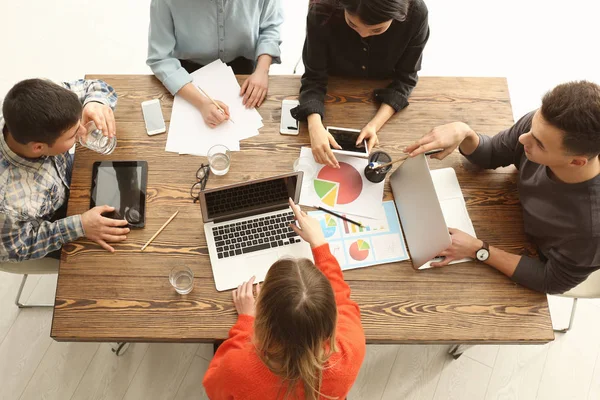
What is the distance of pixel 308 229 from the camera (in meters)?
1.47

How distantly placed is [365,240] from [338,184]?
22 centimetres

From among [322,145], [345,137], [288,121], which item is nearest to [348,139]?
[345,137]

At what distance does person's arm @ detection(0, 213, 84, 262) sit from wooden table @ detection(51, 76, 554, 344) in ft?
0.13

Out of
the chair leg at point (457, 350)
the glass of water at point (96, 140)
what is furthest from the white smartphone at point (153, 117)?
the chair leg at point (457, 350)

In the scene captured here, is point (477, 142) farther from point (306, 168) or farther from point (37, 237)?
point (37, 237)

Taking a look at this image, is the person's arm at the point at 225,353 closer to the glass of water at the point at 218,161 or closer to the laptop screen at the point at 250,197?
the laptop screen at the point at 250,197

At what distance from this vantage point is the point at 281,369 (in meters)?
1.17

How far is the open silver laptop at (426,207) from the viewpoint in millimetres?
1361

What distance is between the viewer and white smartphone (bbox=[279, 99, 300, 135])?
67.4 inches

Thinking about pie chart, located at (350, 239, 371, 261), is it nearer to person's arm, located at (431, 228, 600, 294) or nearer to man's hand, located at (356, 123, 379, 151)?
person's arm, located at (431, 228, 600, 294)

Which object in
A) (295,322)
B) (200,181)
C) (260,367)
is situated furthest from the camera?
(200,181)

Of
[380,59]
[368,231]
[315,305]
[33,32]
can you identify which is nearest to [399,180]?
[368,231]

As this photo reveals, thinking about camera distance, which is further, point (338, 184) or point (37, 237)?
point (338, 184)

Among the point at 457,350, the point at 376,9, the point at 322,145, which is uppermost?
the point at 376,9
